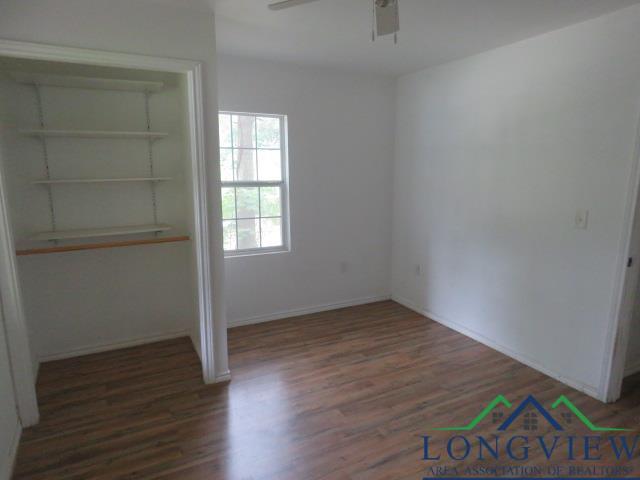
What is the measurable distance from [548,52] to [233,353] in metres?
3.27

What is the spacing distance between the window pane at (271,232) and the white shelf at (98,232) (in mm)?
947

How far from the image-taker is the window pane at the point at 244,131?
3584 millimetres

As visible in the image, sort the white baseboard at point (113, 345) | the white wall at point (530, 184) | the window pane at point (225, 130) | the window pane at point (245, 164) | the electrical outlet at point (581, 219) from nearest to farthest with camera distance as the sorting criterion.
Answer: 1. the white wall at point (530, 184)
2. the electrical outlet at point (581, 219)
3. the white baseboard at point (113, 345)
4. the window pane at point (225, 130)
5. the window pane at point (245, 164)

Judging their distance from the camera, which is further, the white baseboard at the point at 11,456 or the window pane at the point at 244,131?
the window pane at the point at 244,131

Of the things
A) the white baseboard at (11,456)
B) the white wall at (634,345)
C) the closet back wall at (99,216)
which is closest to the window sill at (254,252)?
the closet back wall at (99,216)

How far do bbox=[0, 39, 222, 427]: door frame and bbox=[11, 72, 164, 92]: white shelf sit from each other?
0.51m

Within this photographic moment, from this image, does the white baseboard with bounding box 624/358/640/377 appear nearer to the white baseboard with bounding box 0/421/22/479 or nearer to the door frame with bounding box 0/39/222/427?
the door frame with bounding box 0/39/222/427

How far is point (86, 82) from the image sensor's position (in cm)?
273

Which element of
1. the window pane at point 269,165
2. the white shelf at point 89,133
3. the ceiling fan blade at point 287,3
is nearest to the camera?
the ceiling fan blade at point 287,3

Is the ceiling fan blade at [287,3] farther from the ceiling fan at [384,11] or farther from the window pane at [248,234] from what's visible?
the window pane at [248,234]

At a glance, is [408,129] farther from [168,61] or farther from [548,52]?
[168,61]

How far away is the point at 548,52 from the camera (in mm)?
2711

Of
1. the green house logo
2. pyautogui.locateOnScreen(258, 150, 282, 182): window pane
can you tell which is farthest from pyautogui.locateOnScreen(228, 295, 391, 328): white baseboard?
the green house logo

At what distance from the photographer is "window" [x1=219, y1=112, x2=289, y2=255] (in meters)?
3.60
